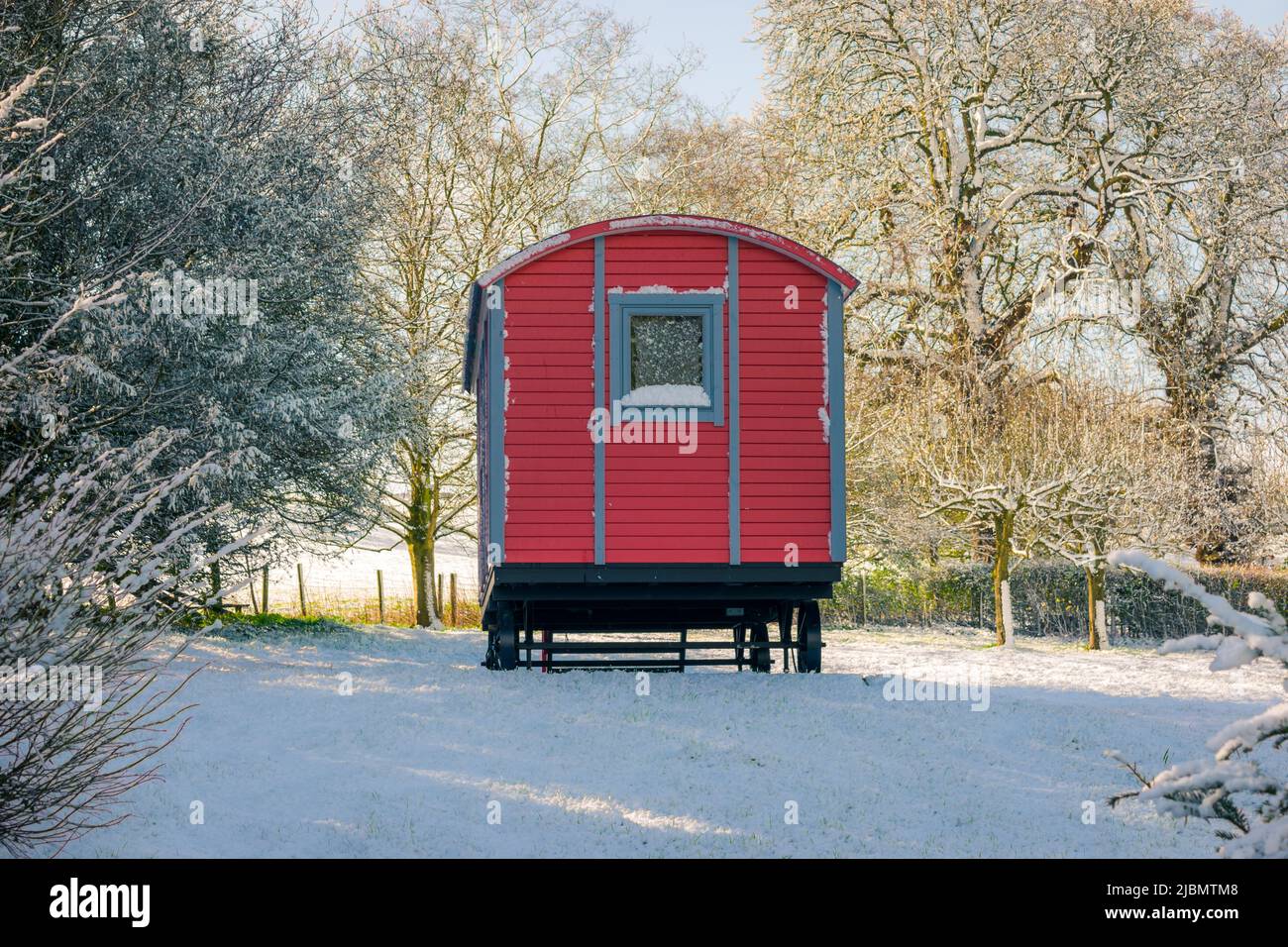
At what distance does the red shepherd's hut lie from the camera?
12.1 metres

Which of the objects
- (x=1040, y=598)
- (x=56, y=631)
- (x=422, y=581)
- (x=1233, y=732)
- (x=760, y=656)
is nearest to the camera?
(x=1233, y=732)

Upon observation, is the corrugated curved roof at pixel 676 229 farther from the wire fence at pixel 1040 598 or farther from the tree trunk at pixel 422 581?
the tree trunk at pixel 422 581

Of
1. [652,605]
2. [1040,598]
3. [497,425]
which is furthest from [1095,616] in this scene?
[497,425]

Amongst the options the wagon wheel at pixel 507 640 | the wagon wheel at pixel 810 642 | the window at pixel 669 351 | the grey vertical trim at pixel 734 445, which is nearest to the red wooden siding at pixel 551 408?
the window at pixel 669 351

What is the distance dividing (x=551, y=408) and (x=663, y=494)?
139cm

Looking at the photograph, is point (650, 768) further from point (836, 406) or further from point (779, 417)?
point (836, 406)

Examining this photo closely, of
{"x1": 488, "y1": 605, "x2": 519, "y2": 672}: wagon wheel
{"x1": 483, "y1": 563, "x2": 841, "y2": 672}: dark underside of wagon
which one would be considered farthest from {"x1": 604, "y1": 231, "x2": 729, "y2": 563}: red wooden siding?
{"x1": 488, "y1": 605, "x2": 519, "y2": 672}: wagon wheel

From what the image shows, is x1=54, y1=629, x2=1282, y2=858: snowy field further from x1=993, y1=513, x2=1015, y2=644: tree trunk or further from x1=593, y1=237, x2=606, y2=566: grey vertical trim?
x1=993, y1=513, x2=1015, y2=644: tree trunk

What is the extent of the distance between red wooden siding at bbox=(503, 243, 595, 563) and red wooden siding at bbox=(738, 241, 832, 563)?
1.53 meters

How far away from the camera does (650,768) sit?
8406 millimetres

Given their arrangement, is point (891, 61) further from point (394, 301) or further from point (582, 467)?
point (582, 467)

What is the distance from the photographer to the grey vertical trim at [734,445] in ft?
39.8

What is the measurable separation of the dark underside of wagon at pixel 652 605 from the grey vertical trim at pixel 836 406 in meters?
0.37

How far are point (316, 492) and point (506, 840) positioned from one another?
12273 millimetres
